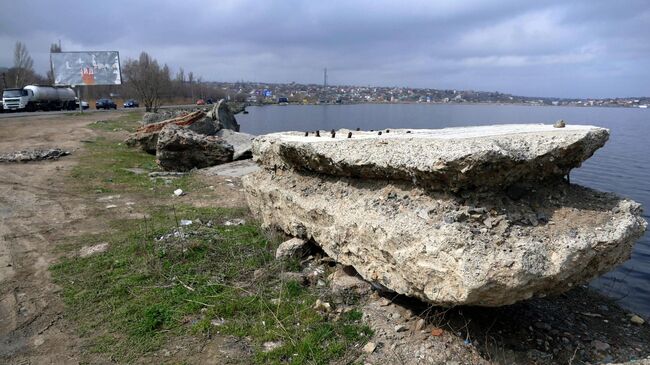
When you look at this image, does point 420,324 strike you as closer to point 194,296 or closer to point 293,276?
point 293,276

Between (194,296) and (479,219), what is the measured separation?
119 inches

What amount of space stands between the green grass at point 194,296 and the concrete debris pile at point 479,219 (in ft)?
2.70

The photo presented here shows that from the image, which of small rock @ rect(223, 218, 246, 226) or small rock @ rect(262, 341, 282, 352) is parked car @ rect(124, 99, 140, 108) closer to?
small rock @ rect(223, 218, 246, 226)

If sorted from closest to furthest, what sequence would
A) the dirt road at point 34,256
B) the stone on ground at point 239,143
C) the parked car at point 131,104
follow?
the dirt road at point 34,256
the stone on ground at point 239,143
the parked car at point 131,104

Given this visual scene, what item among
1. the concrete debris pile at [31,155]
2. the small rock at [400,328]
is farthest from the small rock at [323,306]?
the concrete debris pile at [31,155]

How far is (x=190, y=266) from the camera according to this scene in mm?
5664

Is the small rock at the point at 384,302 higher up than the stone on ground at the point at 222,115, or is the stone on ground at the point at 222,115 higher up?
the stone on ground at the point at 222,115

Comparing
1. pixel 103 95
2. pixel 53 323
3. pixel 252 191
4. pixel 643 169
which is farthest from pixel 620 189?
pixel 103 95

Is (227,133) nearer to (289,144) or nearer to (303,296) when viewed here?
(289,144)

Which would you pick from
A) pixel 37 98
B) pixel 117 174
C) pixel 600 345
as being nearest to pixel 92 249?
pixel 117 174

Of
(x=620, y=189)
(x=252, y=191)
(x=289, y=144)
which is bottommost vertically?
(x=620, y=189)

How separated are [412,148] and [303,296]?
1.97 m

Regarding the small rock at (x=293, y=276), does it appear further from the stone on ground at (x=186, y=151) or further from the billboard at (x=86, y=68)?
the billboard at (x=86, y=68)

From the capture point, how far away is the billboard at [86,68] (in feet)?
113
